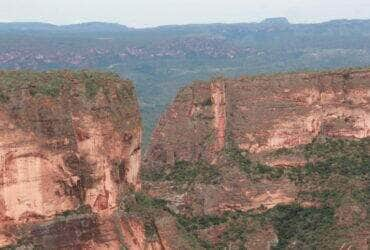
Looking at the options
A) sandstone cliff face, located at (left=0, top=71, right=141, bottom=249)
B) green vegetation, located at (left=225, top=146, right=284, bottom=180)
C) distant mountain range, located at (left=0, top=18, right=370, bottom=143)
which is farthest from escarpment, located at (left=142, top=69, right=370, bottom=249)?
distant mountain range, located at (left=0, top=18, right=370, bottom=143)

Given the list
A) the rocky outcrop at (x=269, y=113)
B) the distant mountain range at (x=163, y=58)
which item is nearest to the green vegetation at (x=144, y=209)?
the rocky outcrop at (x=269, y=113)

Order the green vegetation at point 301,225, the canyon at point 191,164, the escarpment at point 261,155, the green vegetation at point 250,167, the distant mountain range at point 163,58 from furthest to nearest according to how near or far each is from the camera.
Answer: the distant mountain range at point 163,58 < the green vegetation at point 250,167 < the escarpment at point 261,155 < the green vegetation at point 301,225 < the canyon at point 191,164

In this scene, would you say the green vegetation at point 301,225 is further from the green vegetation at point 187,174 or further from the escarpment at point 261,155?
the green vegetation at point 187,174

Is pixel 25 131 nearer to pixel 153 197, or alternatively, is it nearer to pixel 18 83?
pixel 18 83

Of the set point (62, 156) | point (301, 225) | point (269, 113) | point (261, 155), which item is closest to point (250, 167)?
point (261, 155)

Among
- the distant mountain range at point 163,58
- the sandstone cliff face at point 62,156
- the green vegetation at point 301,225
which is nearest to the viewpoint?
the sandstone cliff face at point 62,156

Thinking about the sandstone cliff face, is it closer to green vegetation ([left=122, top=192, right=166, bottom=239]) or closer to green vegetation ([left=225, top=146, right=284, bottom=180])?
green vegetation ([left=122, top=192, right=166, bottom=239])

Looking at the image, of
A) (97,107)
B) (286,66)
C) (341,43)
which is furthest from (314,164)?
(341,43)
